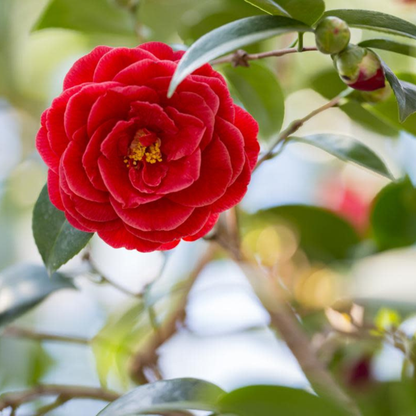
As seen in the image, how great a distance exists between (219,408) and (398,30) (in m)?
0.41

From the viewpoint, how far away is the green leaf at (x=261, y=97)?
35.9 inches

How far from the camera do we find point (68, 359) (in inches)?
66.3

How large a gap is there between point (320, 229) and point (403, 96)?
607mm

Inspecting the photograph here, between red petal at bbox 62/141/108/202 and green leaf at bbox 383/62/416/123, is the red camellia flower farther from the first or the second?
green leaf at bbox 383/62/416/123

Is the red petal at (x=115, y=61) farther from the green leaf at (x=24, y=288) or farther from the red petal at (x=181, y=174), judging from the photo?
the green leaf at (x=24, y=288)

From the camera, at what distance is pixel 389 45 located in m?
0.69

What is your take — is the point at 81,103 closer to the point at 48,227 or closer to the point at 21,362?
the point at 48,227

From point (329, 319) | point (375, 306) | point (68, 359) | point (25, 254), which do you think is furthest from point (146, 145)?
point (25, 254)

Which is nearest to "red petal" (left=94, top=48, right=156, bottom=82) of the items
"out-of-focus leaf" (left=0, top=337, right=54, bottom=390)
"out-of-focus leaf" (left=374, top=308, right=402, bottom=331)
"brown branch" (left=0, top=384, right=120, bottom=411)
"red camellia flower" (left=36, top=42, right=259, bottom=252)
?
"red camellia flower" (left=36, top=42, right=259, bottom=252)

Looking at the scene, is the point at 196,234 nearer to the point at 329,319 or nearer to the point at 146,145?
the point at 146,145

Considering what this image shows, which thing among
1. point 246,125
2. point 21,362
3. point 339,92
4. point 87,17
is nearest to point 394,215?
point 339,92

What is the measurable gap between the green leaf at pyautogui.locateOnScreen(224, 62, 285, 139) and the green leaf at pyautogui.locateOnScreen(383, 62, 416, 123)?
10.6 inches

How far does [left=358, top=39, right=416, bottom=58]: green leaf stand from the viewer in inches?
27.0

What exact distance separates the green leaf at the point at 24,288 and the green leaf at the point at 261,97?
1.29 ft
